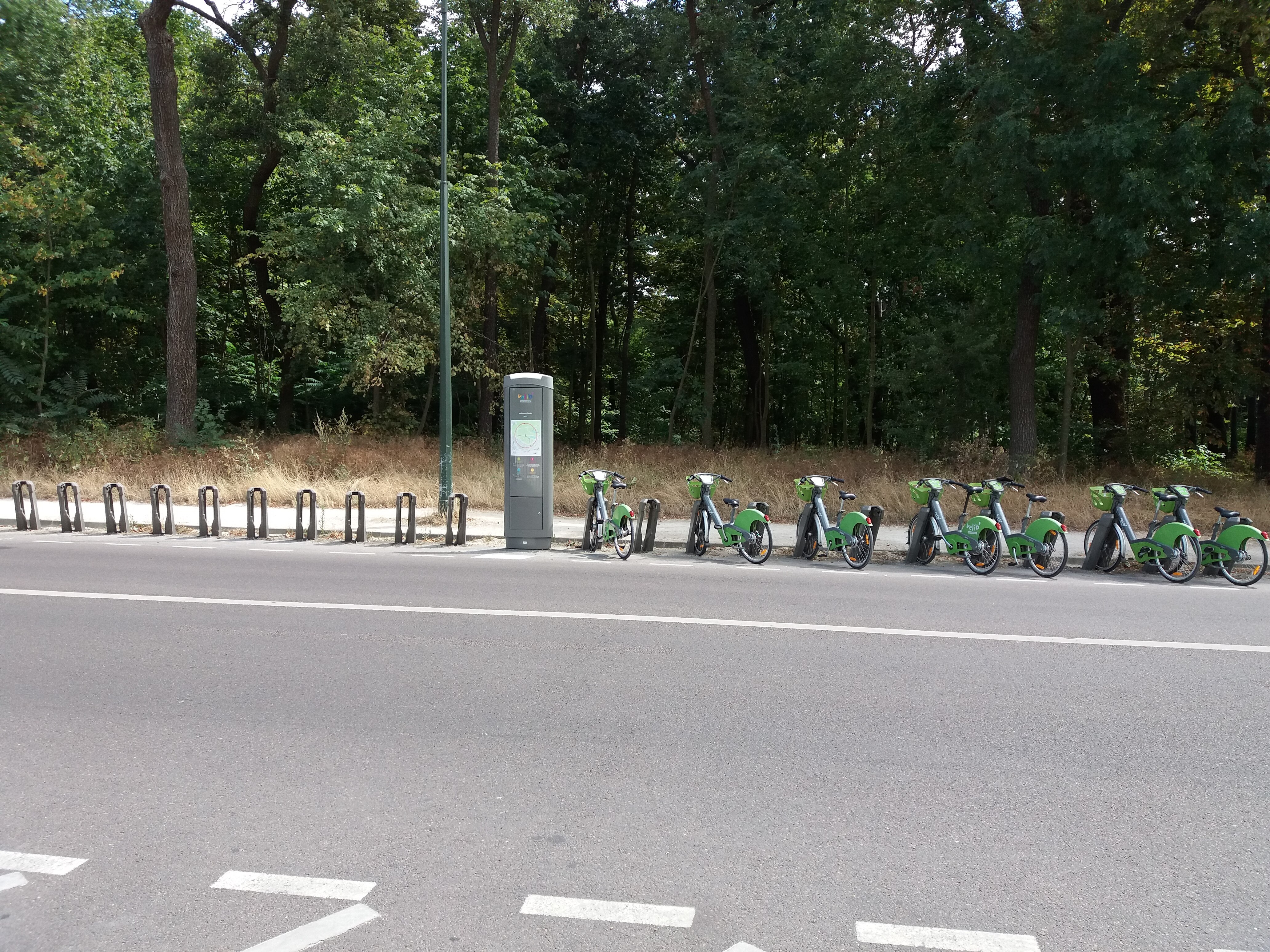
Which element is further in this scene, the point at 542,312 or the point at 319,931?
the point at 542,312

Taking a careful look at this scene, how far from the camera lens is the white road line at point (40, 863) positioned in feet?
11.5

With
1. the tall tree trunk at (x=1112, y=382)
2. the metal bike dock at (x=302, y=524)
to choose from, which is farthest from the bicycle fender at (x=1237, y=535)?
the metal bike dock at (x=302, y=524)

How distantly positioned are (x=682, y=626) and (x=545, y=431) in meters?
5.50

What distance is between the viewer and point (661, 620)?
25.9 feet

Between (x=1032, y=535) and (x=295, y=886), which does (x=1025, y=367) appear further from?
(x=295, y=886)

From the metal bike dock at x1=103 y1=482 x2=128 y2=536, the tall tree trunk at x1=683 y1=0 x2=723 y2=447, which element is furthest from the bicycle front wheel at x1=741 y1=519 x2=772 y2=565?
the tall tree trunk at x1=683 y1=0 x2=723 y2=447

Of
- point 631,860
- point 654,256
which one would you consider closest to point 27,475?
point 631,860

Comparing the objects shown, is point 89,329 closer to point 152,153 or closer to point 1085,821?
point 152,153

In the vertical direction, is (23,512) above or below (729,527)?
below

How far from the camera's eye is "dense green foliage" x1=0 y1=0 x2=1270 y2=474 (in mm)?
17828

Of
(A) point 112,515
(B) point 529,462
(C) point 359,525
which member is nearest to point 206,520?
(A) point 112,515

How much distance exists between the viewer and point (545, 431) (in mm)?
12570

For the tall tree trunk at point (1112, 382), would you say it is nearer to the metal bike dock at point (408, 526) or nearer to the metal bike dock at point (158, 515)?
the metal bike dock at point (408, 526)

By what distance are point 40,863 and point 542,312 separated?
31226mm
